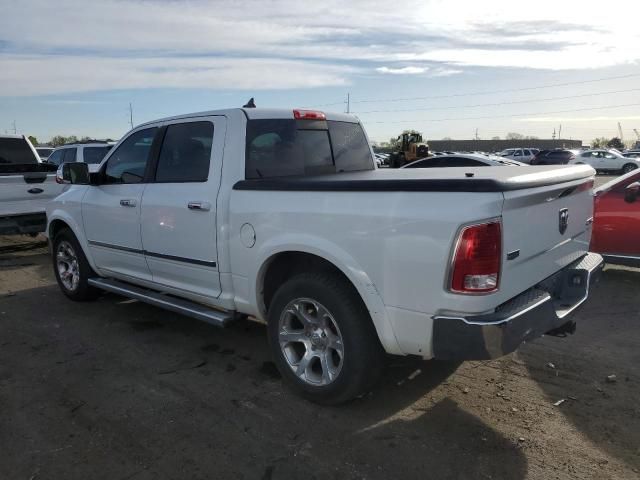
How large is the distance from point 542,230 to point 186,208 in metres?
2.61

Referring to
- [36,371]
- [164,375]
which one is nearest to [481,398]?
[164,375]

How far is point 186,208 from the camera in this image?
13.6 feet

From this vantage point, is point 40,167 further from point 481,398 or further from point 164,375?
point 481,398

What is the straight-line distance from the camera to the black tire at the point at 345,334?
10.5 ft

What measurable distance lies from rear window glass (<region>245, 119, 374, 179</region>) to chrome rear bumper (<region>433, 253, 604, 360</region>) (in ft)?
6.21

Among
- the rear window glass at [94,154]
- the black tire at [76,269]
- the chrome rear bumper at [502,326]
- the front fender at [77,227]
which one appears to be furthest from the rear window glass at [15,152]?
the chrome rear bumper at [502,326]

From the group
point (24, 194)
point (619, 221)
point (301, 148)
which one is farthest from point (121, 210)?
point (619, 221)

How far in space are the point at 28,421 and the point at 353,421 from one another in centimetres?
211

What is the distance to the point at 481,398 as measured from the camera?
3.65 metres

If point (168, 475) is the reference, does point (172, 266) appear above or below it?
above

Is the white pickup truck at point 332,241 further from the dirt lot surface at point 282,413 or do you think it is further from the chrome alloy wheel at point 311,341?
the dirt lot surface at point 282,413

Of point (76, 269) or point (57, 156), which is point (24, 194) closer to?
point (76, 269)

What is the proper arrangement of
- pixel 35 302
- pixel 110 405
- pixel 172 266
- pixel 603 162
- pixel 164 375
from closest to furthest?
1. pixel 110 405
2. pixel 164 375
3. pixel 172 266
4. pixel 35 302
5. pixel 603 162

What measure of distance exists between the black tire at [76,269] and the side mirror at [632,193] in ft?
21.0
